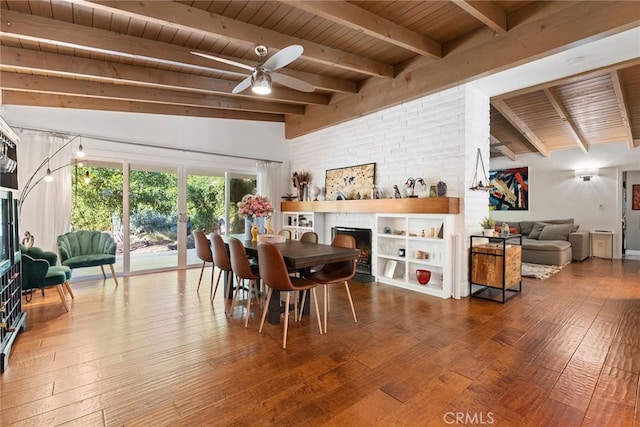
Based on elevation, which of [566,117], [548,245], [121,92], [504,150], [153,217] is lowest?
[548,245]

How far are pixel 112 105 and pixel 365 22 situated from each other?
4.28m

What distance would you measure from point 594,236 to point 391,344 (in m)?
7.34

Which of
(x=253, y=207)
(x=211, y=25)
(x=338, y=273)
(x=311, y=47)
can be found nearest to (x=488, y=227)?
(x=338, y=273)

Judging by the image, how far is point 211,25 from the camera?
9.38 ft

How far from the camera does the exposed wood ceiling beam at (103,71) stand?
10.9ft

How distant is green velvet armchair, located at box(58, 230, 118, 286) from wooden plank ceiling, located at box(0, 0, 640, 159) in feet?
6.45

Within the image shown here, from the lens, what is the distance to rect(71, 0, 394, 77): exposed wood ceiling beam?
2.55 m

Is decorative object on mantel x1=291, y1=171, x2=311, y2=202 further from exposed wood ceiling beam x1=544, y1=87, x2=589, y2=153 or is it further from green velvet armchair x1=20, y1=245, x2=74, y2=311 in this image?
exposed wood ceiling beam x1=544, y1=87, x2=589, y2=153

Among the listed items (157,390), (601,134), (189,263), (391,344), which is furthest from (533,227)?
(157,390)

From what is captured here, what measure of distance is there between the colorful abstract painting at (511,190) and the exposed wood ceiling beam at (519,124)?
0.83 meters

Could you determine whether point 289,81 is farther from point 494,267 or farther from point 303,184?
point 303,184

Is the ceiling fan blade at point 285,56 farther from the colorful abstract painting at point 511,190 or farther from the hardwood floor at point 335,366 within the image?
the colorful abstract painting at point 511,190

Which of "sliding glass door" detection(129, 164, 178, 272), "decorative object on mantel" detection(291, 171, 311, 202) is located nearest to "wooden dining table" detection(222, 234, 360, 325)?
"sliding glass door" detection(129, 164, 178, 272)

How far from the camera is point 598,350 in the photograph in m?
2.44
